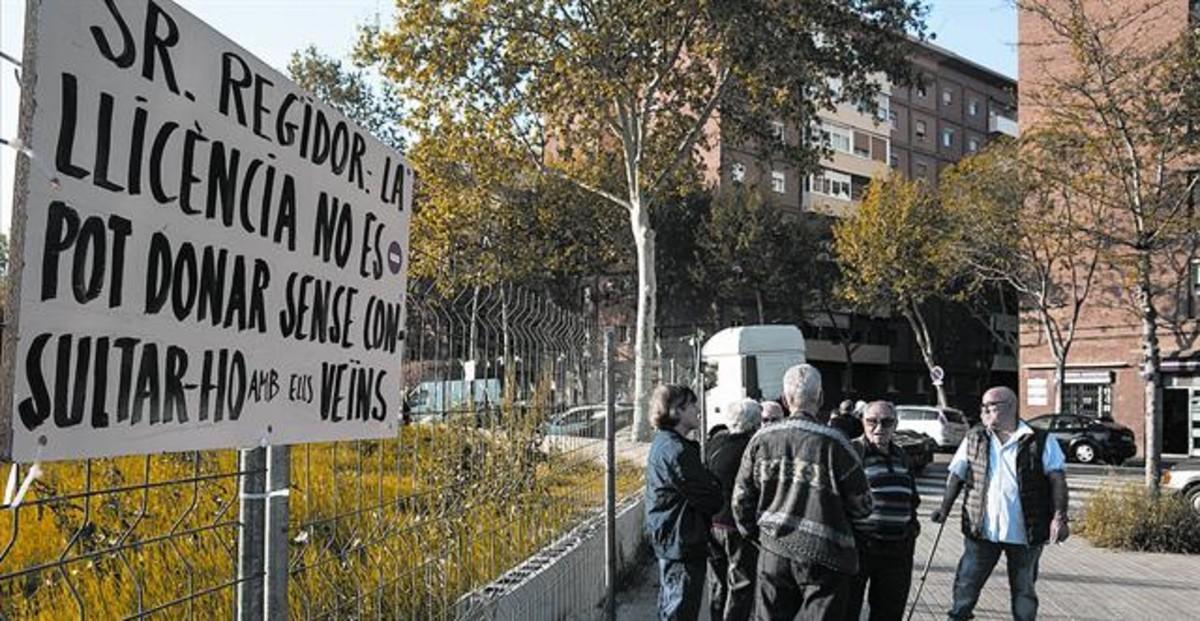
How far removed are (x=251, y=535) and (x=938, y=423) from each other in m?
31.7

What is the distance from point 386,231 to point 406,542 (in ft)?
4.71

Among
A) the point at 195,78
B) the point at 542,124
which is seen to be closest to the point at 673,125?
the point at 542,124

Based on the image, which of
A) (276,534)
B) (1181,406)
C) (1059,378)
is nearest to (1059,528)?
(276,534)

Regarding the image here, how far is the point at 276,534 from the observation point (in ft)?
8.95

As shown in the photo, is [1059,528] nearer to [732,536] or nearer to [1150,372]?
[732,536]

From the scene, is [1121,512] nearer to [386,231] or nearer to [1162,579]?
[1162,579]

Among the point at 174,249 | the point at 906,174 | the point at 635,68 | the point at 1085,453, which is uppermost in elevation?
the point at 906,174

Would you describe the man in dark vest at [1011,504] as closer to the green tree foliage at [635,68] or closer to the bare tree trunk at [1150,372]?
the bare tree trunk at [1150,372]

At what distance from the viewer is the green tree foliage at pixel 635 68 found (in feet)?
75.6

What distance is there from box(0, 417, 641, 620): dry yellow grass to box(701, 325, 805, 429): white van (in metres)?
18.1

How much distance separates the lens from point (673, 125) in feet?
90.0

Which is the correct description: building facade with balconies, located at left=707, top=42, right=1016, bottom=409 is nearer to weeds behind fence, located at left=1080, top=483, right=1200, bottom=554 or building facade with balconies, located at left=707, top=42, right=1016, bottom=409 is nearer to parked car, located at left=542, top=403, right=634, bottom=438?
weeds behind fence, located at left=1080, top=483, right=1200, bottom=554

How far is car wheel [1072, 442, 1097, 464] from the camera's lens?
3136 centimetres

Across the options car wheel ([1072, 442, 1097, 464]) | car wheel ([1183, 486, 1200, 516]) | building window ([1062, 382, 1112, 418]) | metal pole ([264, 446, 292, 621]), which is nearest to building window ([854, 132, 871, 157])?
building window ([1062, 382, 1112, 418])
